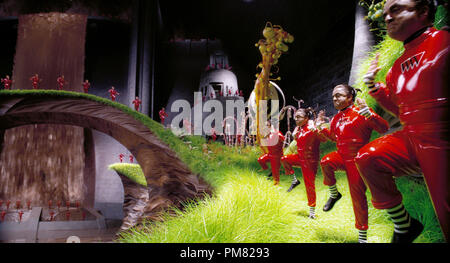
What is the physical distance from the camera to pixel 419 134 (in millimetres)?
654

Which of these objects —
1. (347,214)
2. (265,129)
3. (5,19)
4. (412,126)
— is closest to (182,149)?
(265,129)

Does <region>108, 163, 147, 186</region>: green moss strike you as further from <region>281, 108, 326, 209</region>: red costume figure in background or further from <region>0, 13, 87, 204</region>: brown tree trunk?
<region>281, 108, 326, 209</region>: red costume figure in background

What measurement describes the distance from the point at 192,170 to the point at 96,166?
290 centimetres

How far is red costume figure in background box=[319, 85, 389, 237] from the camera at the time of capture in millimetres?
928

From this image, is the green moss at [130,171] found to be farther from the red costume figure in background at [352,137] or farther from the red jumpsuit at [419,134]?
the red jumpsuit at [419,134]

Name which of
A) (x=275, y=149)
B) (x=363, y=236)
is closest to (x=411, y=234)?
(x=363, y=236)

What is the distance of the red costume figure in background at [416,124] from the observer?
0.63 meters

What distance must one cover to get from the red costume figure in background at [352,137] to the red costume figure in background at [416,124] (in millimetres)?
198

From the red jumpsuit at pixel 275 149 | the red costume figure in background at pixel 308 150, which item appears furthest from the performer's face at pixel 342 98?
the red jumpsuit at pixel 275 149

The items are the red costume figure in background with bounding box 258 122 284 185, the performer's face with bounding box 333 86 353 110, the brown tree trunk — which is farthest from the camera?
the brown tree trunk

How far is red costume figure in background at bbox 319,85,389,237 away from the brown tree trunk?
3.81m

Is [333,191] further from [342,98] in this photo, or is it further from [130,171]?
[130,171]

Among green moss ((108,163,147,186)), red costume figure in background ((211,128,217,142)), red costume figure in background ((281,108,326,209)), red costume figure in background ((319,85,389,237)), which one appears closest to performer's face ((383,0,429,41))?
Answer: red costume figure in background ((319,85,389,237))

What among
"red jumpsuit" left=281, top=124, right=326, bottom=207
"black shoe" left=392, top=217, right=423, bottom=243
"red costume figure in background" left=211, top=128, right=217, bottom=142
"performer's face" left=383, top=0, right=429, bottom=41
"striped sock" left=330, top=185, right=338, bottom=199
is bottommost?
"black shoe" left=392, top=217, right=423, bottom=243
